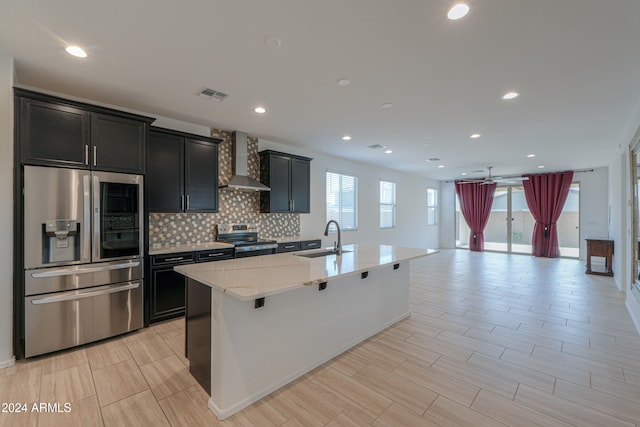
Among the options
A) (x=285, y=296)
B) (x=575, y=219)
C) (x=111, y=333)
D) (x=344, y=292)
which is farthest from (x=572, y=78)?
(x=575, y=219)

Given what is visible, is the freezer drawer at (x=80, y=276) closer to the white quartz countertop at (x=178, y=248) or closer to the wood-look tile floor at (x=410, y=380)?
the white quartz countertop at (x=178, y=248)

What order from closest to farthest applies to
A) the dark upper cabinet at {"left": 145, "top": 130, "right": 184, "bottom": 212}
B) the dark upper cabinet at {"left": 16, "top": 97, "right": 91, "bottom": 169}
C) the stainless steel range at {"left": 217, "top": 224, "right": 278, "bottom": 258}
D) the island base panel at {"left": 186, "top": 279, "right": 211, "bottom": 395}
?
the island base panel at {"left": 186, "top": 279, "right": 211, "bottom": 395} → the dark upper cabinet at {"left": 16, "top": 97, "right": 91, "bottom": 169} → the dark upper cabinet at {"left": 145, "top": 130, "right": 184, "bottom": 212} → the stainless steel range at {"left": 217, "top": 224, "right": 278, "bottom": 258}

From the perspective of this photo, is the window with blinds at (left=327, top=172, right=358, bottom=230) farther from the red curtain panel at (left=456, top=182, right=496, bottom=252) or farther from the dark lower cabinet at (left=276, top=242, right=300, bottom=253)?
the red curtain panel at (left=456, top=182, right=496, bottom=252)

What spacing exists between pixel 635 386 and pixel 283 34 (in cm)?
392

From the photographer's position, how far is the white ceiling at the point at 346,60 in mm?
1875

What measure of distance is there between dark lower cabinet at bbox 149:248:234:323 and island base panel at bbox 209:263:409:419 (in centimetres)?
186

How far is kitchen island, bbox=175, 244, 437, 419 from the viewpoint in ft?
6.18

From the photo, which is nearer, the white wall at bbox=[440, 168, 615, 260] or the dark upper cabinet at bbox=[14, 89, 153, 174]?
the dark upper cabinet at bbox=[14, 89, 153, 174]

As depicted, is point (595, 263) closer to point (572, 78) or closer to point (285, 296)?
point (572, 78)

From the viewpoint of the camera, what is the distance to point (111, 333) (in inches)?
→ 117

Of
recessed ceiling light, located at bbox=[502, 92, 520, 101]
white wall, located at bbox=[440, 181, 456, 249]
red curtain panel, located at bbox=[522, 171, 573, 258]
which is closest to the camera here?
recessed ceiling light, located at bbox=[502, 92, 520, 101]

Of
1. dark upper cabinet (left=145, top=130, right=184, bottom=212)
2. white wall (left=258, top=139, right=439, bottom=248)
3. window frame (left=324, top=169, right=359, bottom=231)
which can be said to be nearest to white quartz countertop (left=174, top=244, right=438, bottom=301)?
dark upper cabinet (left=145, top=130, right=184, bottom=212)

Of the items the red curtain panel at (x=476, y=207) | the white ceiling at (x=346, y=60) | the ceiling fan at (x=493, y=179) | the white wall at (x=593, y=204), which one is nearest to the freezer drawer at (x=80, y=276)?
the white ceiling at (x=346, y=60)

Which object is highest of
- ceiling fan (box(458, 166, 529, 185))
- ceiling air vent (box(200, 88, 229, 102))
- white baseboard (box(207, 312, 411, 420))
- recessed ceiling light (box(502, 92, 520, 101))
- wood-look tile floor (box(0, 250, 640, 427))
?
ceiling air vent (box(200, 88, 229, 102))
